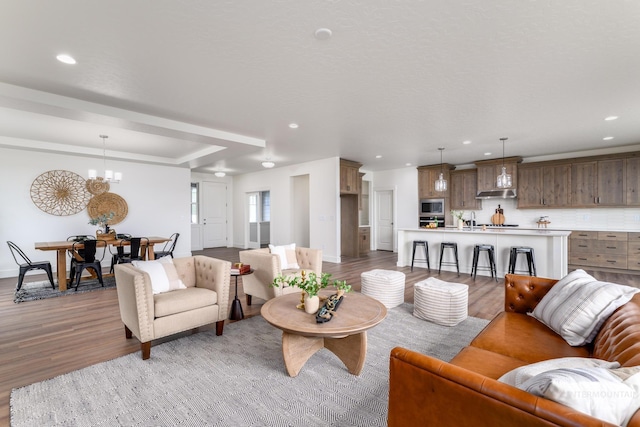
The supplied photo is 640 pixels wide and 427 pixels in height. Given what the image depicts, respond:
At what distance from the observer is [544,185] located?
22.0 feet

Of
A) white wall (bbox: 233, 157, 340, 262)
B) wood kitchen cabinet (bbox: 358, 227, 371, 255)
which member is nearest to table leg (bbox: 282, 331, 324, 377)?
white wall (bbox: 233, 157, 340, 262)

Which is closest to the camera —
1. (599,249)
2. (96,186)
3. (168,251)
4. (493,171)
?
(599,249)

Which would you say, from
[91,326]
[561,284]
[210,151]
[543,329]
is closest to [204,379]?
[91,326]

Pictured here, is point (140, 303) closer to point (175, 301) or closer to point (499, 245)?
point (175, 301)

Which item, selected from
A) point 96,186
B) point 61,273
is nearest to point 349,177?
point 96,186

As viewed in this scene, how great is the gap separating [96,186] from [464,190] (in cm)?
919

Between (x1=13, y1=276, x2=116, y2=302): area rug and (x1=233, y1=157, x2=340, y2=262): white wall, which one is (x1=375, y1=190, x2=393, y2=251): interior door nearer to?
(x1=233, y1=157, x2=340, y2=262): white wall

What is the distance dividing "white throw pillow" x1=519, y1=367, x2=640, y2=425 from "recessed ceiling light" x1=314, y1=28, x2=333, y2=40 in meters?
2.43

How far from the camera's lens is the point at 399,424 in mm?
1134

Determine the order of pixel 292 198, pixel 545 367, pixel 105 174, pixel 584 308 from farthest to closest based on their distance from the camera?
pixel 292 198
pixel 105 174
pixel 584 308
pixel 545 367

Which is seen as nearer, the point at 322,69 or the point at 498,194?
the point at 322,69

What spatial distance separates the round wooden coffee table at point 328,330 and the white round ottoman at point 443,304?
1112 mm

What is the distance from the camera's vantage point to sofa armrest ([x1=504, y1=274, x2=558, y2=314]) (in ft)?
7.73

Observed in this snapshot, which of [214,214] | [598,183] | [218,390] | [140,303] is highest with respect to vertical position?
[598,183]
